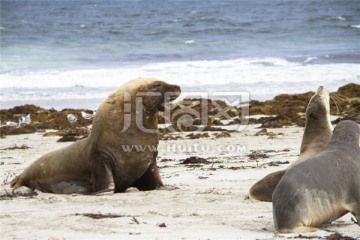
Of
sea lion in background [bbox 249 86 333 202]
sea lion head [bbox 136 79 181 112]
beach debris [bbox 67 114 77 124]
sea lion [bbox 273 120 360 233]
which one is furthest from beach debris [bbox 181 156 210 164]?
beach debris [bbox 67 114 77 124]

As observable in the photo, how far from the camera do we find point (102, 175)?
732 centimetres

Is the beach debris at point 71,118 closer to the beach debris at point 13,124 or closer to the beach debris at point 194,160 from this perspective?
the beach debris at point 13,124

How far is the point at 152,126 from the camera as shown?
25.2 feet

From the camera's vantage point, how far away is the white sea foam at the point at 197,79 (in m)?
20.4

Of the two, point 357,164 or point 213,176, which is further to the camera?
point 213,176

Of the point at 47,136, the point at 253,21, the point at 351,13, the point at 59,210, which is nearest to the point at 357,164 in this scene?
the point at 59,210

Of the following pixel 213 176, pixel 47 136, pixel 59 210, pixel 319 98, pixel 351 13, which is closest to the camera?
pixel 59 210

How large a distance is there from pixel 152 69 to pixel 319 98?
61.7 feet

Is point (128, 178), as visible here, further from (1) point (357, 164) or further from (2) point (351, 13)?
(2) point (351, 13)

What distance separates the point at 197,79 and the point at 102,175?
15925 mm

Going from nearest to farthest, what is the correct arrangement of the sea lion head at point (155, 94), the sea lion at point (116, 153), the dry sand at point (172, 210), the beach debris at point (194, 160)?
1. the dry sand at point (172, 210)
2. the sea lion at point (116, 153)
3. the sea lion head at point (155, 94)
4. the beach debris at point (194, 160)

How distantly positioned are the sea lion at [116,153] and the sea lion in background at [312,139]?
140cm

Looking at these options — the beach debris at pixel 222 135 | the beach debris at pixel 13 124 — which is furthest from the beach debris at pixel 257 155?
the beach debris at pixel 13 124

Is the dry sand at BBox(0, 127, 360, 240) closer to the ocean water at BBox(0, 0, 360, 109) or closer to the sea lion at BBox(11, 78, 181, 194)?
the sea lion at BBox(11, 78, 181, 194)
